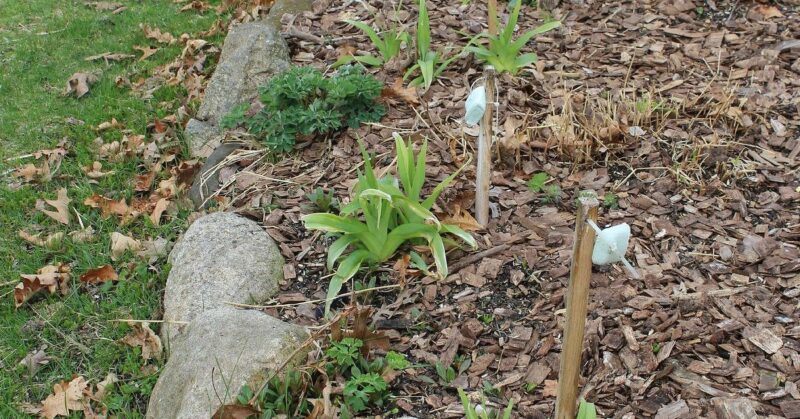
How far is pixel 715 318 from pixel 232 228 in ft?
7.10

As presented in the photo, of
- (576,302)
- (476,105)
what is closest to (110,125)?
(476,105)

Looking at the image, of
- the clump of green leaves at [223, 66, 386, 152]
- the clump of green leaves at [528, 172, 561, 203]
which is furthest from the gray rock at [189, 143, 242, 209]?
the clump of green leaves at [528, 172, 561, 203]

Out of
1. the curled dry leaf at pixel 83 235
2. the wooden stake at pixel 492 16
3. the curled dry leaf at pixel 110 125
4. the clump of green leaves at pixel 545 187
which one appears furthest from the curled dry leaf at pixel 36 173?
the clump of green leaves at pixel 545 187

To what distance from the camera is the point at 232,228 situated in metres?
3.76

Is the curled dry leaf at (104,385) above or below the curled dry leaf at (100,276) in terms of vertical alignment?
below

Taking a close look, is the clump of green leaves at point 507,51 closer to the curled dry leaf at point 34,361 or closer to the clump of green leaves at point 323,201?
the clump of green leaves at point 323,201

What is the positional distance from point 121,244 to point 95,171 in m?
0.87

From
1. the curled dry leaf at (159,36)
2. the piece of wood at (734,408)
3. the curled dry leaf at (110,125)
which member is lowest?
the curled dry leaf at (110,125)

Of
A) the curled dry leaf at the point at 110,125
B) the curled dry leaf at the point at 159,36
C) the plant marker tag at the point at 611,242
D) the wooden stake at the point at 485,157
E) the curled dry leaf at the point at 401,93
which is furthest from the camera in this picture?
the curled dry leaf at the point at 159,36

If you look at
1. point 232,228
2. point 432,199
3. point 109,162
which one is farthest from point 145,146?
point 432,199

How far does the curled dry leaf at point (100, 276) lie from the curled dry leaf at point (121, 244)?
0.38 ft

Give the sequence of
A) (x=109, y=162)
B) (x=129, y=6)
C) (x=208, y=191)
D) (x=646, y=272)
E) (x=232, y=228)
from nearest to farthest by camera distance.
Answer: (x=646, y=272) < (x=232, y=228) < (x=208, y=191) < (x=109, y=162) < (x=129, y=6)

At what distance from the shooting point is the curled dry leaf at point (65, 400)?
3.35 m

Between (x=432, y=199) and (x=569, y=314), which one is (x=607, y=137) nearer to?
(x=432, y=199)
